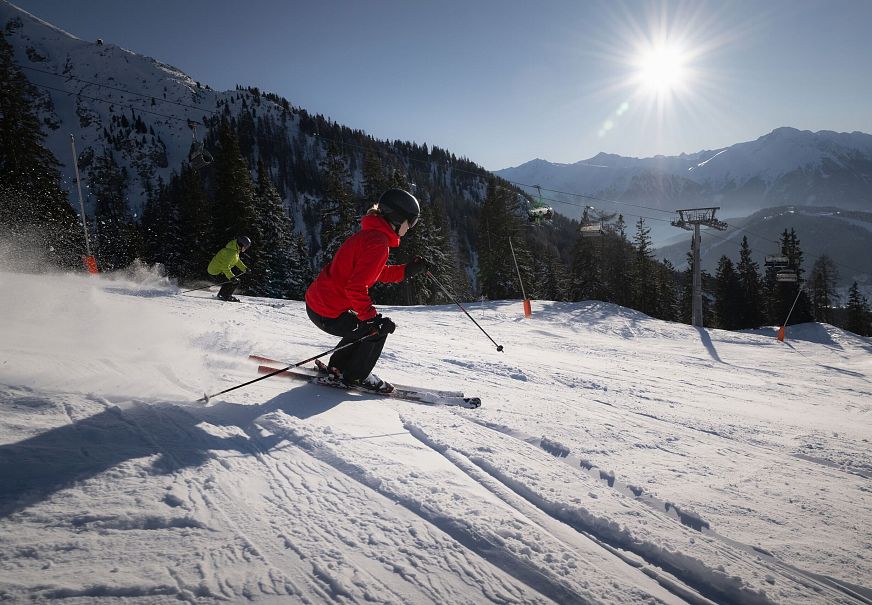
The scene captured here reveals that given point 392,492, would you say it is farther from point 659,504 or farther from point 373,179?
point 373,179

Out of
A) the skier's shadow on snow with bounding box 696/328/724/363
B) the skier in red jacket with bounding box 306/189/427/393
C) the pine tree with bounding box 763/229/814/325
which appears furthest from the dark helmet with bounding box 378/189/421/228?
the pine tree with bounding box 763/229/814/325

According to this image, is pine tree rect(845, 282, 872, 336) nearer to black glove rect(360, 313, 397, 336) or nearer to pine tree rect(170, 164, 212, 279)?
black glove rect(360, 313, 397, 336)

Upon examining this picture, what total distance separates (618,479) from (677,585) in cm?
90

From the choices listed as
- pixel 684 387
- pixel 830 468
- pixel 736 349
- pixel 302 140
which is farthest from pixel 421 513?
pixel 302 140

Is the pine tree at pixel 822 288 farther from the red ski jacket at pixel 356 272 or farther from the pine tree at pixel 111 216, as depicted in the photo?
the pine tree at pixel 111 216

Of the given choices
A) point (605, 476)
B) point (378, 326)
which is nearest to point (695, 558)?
point (605, 476)

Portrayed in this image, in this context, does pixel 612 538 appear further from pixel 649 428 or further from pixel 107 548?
pixel 107 548

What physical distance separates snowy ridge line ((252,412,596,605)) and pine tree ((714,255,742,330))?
5787 centimetres

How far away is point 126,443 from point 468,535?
7.39 ft

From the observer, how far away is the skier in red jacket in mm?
4121

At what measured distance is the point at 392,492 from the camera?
7.72ft

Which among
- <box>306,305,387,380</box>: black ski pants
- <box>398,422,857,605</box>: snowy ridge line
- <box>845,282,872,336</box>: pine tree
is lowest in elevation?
<box>845,282,872,336</box>: pine tree

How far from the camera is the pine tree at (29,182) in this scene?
63.8 ft

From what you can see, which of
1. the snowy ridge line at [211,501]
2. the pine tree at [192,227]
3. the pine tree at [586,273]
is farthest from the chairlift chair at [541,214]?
the snowy ridge line at [211,501]
